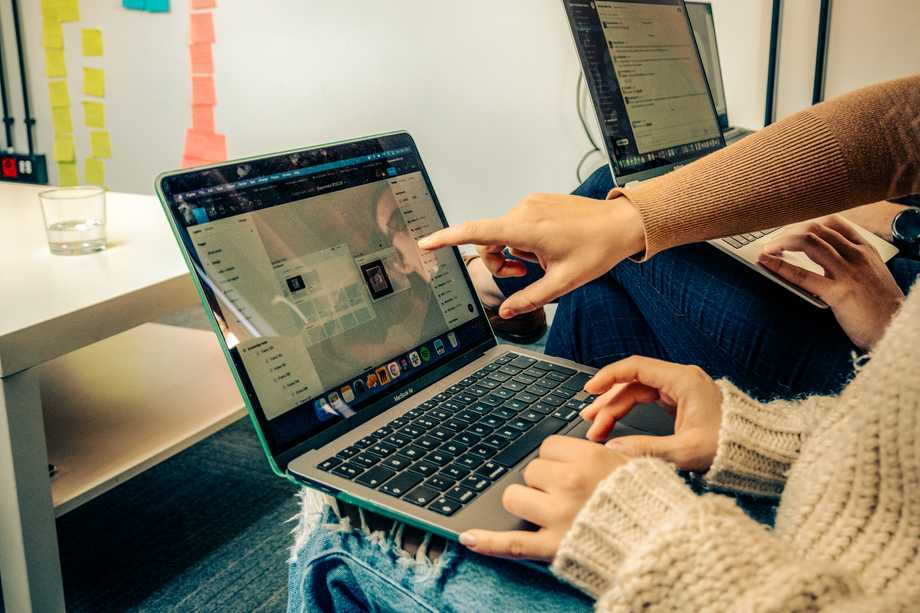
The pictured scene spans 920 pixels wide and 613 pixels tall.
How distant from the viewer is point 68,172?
9.68 feet

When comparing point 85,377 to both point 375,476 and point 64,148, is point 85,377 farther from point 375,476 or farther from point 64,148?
point 64,148

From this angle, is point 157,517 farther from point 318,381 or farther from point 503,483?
point 503,483

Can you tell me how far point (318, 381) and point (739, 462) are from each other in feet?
1.06

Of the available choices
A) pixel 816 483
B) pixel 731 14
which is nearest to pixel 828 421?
pixel 816 483

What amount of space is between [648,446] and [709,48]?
144 cm

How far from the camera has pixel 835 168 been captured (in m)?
0.61

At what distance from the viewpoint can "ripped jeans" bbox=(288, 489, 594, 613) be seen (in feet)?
1.43

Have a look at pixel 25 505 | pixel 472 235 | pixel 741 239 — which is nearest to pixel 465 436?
pixel 472 235

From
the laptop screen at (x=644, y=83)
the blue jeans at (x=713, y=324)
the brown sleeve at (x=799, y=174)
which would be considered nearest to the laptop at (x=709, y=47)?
the laptop screen at (x=644, y=83)

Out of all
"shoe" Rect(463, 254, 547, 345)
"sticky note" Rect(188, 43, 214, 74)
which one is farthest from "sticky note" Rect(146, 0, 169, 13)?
"shoe" Rect(463, 254, 547, 345)

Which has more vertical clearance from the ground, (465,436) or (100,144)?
(100,144)

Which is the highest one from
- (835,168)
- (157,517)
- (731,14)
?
(731,14)

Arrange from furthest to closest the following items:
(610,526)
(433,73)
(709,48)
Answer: (433,73), (709,48), (610,526)

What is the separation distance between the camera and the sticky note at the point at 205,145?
2619 millimetres
